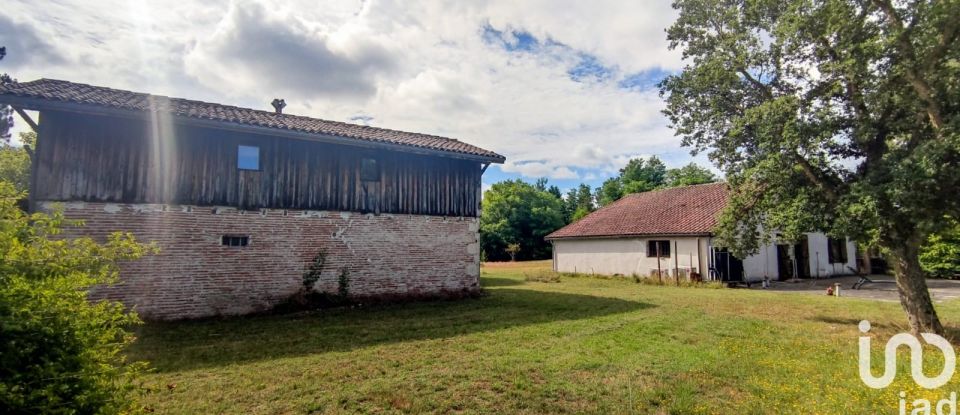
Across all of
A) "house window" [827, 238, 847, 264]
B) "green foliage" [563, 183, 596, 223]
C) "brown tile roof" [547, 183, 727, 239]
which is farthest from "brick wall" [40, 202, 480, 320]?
"green foliage" [563, 183, 596, 223]

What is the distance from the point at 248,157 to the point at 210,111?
61.8 inches

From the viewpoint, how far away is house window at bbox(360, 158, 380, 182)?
12.9 metres

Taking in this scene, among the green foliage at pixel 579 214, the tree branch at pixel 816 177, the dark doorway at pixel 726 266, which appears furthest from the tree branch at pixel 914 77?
the green foliage at pixel 579 214

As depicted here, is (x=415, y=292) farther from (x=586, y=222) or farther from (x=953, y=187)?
(x=586, y=222)

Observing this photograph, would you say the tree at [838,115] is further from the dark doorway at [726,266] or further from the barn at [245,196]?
the dark doorway at [726,266]

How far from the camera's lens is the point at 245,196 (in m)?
11.1

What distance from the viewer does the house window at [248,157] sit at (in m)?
11.2

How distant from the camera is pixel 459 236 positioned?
1424 centimetres

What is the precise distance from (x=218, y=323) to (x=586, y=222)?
2229cm

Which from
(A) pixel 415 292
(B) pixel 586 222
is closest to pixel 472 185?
(A) pixel 415 292

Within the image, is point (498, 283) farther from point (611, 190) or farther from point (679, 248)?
point (611, 190)

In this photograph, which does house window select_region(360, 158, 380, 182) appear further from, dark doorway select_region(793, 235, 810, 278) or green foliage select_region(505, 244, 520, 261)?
green foliage select_region(505, 244, 520, 261)

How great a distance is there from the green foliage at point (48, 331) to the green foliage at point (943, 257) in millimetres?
30313

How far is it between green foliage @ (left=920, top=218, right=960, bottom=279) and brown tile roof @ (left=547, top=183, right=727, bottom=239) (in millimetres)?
10084
